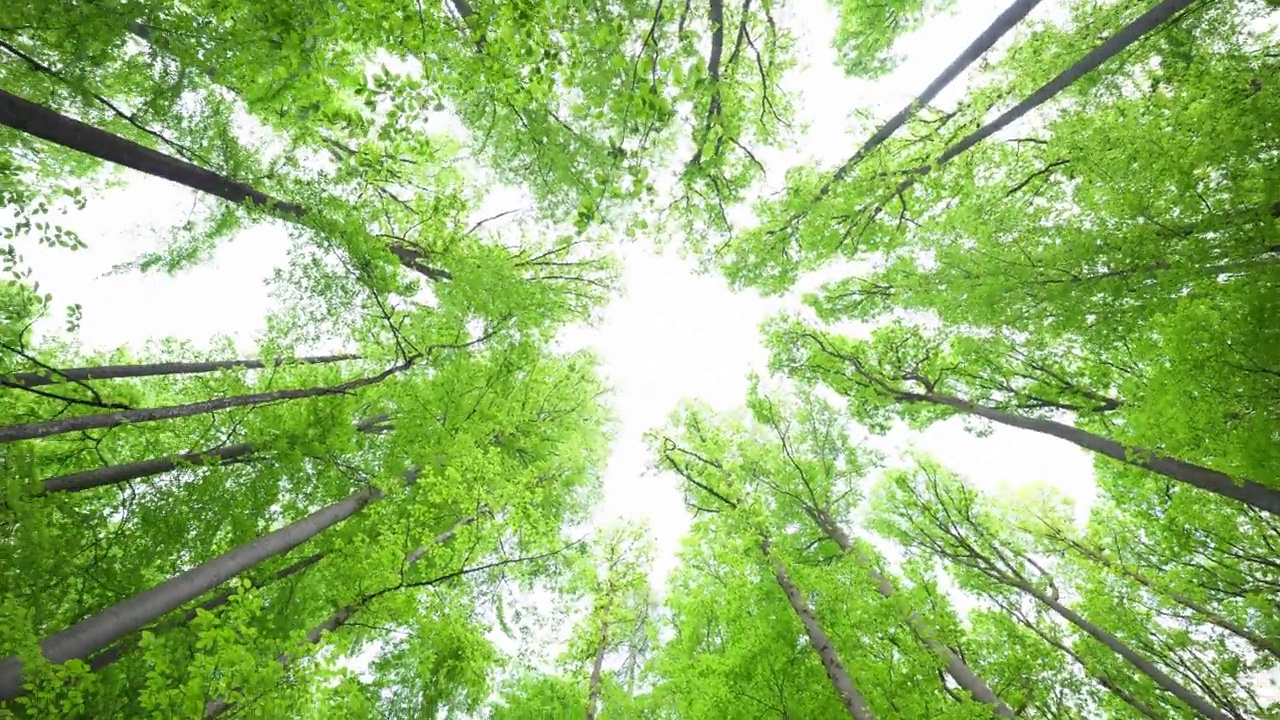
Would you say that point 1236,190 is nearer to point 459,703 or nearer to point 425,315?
point 425,315

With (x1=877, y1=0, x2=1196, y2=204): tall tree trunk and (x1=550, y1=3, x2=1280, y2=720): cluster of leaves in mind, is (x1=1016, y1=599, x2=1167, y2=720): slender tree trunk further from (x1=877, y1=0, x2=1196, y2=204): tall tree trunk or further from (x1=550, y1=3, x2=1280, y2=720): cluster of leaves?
(x1=877, y1=0, x2=1196, y2=204): tall tree trunk

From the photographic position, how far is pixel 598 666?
971cm

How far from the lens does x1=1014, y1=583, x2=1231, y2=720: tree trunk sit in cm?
571

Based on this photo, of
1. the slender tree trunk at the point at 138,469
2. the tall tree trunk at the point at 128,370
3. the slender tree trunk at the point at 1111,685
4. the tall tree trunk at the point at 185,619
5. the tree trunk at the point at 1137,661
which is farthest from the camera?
the slender tree trunk at the point at 1111,685

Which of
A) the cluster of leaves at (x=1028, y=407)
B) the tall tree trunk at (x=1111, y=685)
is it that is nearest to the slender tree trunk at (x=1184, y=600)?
the cluster of leaves at (x=1028, y=407)

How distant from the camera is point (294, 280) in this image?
198 inches

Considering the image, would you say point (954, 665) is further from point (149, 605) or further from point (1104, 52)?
point (149, 605)

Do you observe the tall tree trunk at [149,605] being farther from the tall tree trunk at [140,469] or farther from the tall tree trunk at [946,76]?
the tall tree trunk at [946,76]

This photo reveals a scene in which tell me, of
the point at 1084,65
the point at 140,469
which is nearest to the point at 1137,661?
the point at 1084,65

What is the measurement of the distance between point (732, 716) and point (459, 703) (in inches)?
147

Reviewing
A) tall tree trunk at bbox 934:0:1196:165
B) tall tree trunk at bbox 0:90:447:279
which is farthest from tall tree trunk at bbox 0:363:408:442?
tall tree trunk at bbox 934:0:1196:165

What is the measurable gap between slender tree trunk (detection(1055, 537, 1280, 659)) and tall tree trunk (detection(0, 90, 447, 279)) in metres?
11.0

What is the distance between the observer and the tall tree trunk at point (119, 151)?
3.56 meters

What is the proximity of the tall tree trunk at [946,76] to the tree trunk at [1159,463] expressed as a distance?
3539 mm
